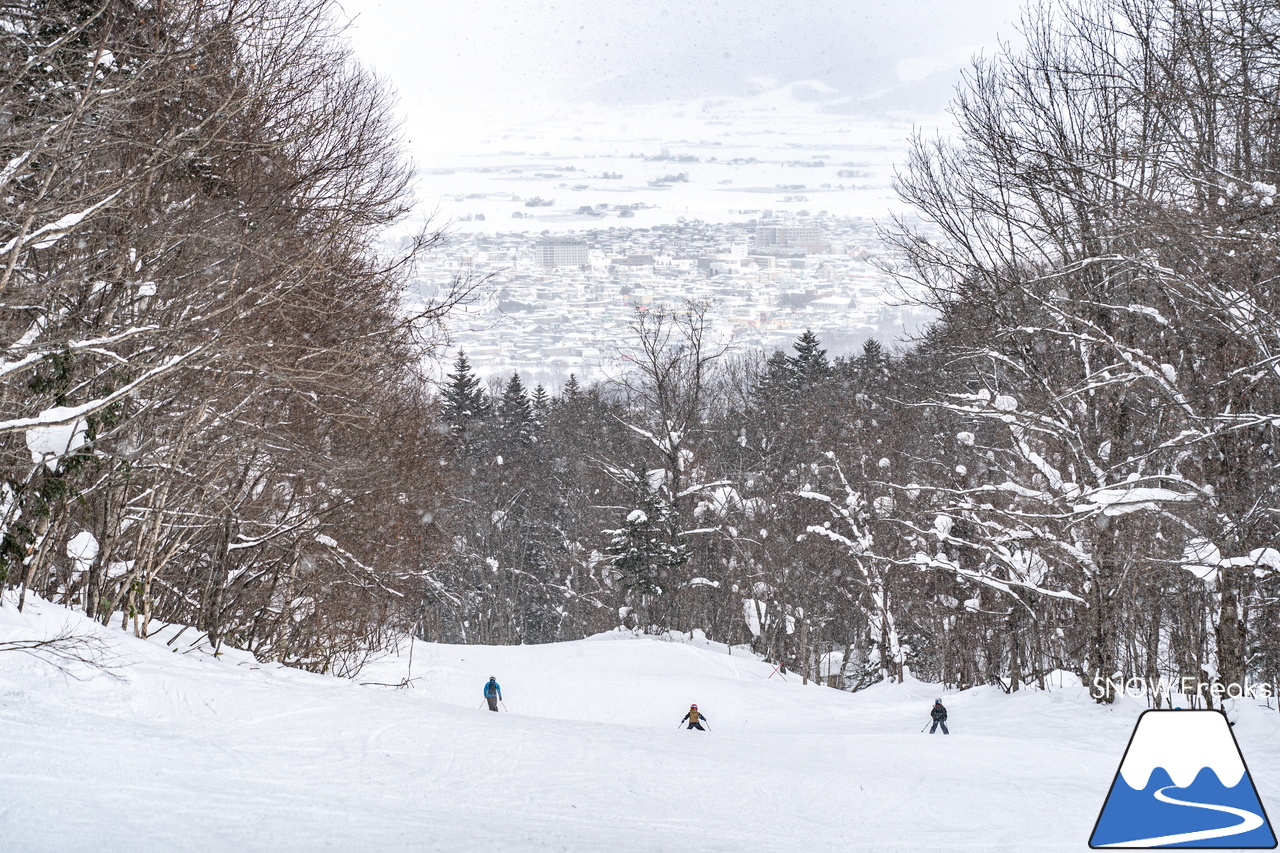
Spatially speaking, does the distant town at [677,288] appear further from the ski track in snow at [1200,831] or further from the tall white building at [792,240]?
the ski track in snow at [1200,831]

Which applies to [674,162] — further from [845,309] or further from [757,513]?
[757,513]

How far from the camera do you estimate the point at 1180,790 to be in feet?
9.51

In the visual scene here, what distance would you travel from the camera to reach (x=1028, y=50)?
14828 mm

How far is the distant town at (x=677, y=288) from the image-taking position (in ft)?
188

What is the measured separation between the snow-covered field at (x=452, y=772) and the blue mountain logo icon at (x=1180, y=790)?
15.6 ft

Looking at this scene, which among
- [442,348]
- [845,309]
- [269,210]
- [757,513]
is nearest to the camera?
[269,210]

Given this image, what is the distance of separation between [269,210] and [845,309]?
210 feet

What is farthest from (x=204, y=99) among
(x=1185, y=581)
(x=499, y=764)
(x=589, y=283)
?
(x=589, y=283)

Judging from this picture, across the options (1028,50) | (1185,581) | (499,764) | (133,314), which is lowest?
(499,764)

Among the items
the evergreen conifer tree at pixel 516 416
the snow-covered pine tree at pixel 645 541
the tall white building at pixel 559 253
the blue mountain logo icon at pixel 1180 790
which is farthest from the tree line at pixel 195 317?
the tall white building at pixel 559 253

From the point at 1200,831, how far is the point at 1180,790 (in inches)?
4.8

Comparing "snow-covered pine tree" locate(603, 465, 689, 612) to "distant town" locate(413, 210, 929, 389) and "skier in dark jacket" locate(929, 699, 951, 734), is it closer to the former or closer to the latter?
"distant town" locate(413, 210, 929, 389)

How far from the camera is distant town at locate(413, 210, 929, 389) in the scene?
5728 cm

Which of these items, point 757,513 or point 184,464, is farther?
point 757,513
